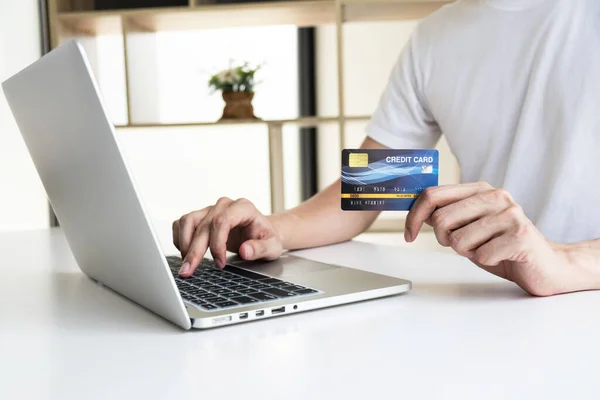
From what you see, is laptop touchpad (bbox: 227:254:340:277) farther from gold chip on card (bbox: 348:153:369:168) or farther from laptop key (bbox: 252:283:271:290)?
gold chip on card (bbox: 348:153:369:168)

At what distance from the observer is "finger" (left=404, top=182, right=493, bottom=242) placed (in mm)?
705

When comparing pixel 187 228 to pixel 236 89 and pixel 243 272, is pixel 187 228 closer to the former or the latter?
pixel 243 272

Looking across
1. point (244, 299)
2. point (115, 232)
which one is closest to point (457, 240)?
point (244, 299)

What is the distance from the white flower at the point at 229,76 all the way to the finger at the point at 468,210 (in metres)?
2.47

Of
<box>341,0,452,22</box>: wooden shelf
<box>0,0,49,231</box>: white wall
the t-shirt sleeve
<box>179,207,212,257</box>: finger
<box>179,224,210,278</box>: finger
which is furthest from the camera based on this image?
<box>0,0,49,231</box>: white wall

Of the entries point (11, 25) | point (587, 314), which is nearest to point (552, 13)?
point (587, 314)

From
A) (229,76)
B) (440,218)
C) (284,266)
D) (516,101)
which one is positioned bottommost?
(284,266)

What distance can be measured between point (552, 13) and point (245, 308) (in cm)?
94

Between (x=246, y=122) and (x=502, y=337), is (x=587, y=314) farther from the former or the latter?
(x=246, y=122)

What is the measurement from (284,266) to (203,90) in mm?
2687

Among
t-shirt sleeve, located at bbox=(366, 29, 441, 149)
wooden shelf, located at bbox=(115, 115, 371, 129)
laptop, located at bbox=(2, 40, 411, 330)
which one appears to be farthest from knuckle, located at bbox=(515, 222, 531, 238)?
wooden shelf, located at bbox=(115, 115, 371, 129)

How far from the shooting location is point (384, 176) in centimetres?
71

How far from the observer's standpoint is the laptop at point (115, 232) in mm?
572

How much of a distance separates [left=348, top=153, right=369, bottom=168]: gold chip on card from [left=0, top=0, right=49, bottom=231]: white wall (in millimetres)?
2701
